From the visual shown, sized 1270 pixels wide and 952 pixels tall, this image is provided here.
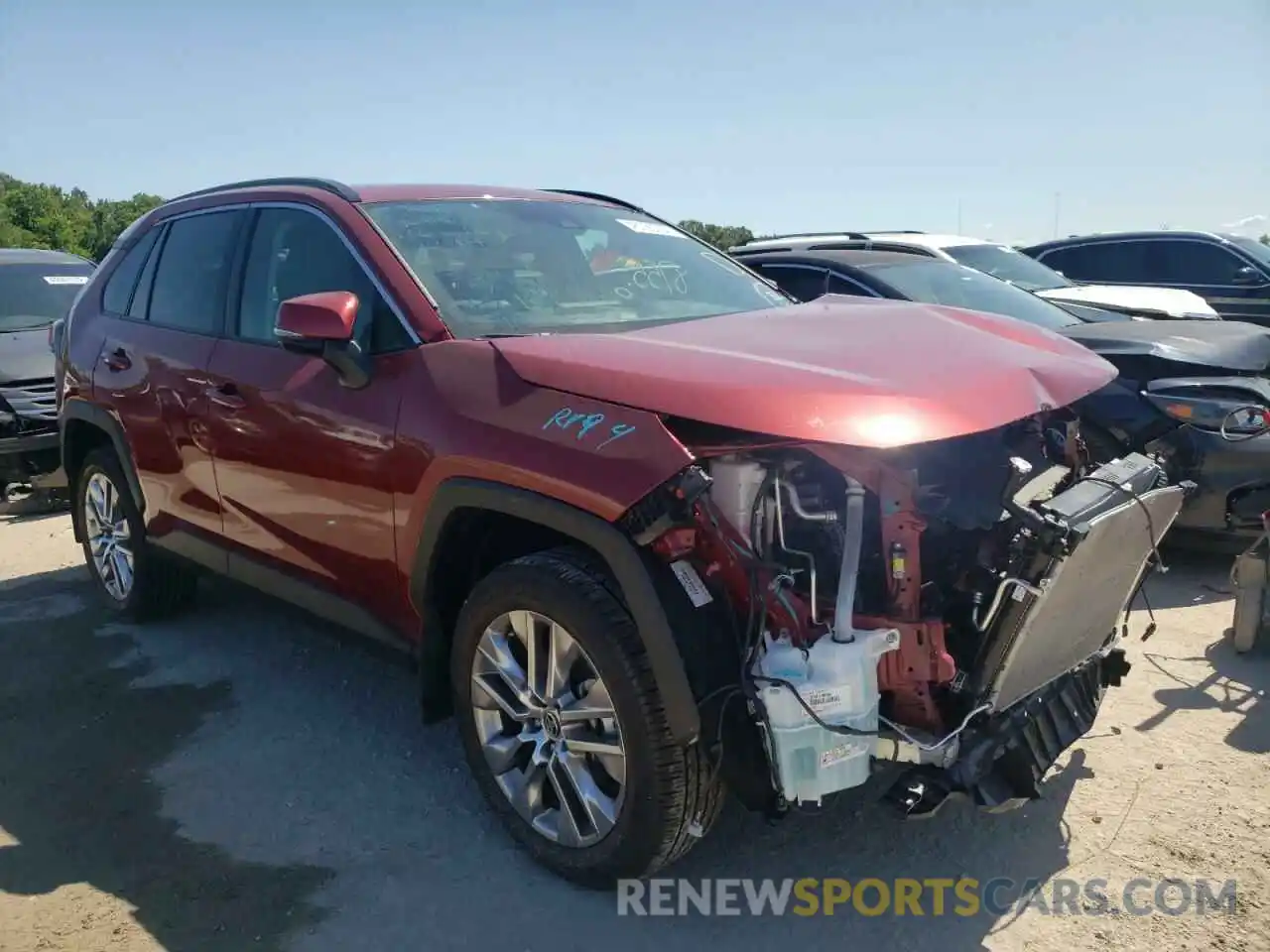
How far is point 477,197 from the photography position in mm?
3988

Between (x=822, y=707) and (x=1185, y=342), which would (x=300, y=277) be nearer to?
(x=822, y=707)

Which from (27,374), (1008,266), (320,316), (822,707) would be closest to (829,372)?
(822,707)

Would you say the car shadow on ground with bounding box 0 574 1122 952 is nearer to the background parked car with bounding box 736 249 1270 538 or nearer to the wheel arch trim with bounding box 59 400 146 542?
the wheel arch trim with bounding box 59 400 146 542

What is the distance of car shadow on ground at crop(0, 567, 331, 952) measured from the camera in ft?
9.60

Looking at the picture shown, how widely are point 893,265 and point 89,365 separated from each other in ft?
15.1

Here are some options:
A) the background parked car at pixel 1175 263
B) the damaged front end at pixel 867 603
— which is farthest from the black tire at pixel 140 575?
the background parked car at pixel 1175 263

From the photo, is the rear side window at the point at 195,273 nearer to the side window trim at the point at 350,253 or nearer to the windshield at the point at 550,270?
the side window trim at the point at 350,253

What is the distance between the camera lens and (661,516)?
2.52 m

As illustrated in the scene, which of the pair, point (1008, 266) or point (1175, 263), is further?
point (1175, 263)

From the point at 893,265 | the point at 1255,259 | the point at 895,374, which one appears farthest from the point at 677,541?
the point at 1255,259

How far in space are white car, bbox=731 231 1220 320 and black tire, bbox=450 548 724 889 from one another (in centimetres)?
549

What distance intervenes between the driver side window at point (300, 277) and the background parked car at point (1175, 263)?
30.6 feet

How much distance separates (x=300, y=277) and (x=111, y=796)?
191cm

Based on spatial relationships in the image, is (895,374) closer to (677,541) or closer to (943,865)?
(677,541)
